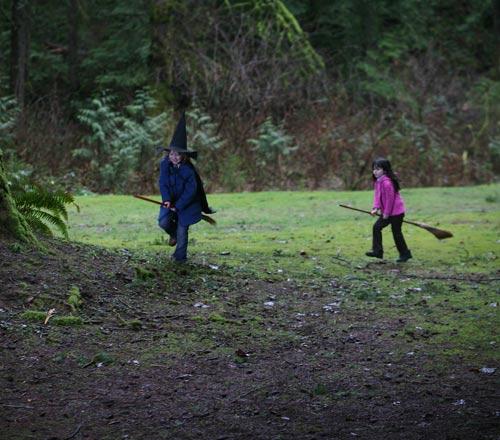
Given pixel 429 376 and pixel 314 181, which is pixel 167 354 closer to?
pixel 429 376

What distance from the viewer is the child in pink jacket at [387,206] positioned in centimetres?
1166

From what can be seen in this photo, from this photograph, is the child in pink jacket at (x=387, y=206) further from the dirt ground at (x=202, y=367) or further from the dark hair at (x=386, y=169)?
the dirt ground at (x=202, y=367)

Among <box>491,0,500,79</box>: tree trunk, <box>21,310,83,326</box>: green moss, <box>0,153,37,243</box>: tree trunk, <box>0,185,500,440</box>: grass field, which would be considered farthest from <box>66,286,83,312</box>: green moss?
<box>491,0,500,79</box>: tree trunk

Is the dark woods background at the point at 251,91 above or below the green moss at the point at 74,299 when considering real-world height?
above

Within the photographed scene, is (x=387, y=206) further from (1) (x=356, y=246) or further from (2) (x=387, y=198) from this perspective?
(1) (x=356, y=246)

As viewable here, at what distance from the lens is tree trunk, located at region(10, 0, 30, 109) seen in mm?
26969

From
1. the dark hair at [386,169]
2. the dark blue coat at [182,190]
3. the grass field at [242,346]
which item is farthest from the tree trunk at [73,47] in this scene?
the dark blue coat at [182,190]

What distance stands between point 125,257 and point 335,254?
3.92 metres

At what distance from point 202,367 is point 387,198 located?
19.1 ft

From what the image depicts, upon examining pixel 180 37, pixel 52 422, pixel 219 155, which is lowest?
pixel 52 422

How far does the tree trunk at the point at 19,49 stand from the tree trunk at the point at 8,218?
1922cm

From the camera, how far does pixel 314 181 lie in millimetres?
23016

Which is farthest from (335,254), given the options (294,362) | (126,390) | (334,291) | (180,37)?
(180,37)

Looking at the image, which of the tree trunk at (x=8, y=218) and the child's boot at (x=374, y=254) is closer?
the tree trunk at (x=8, y=218)
